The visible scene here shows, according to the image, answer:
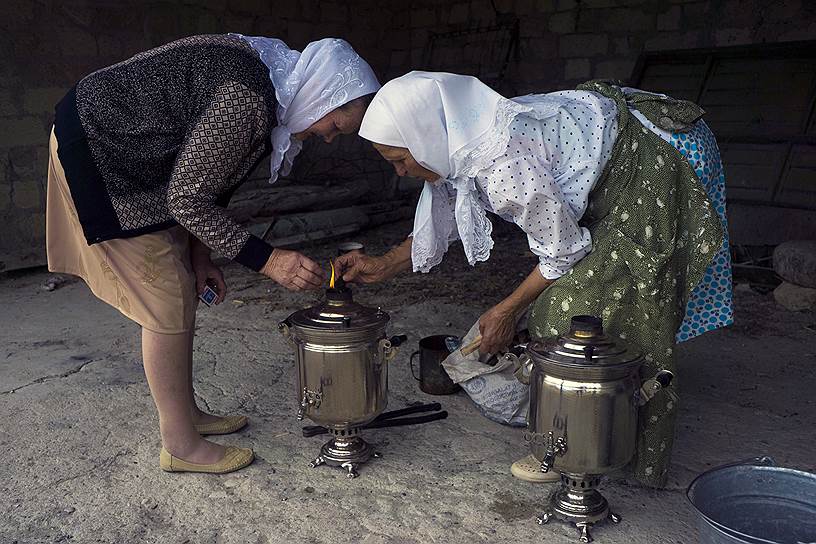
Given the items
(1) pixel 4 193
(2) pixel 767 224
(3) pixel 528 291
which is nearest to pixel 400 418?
(3) pixel 528 291

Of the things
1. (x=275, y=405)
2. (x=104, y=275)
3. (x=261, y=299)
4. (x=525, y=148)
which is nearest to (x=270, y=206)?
(x=261, y=299)

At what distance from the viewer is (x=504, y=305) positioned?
279 cm

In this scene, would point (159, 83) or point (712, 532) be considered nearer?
point (712, 532)

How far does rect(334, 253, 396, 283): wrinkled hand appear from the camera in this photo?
3.02 meters

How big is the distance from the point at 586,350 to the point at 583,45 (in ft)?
20.9

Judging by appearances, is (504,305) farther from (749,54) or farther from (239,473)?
(749,54)

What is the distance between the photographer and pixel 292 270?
2643 millimetres

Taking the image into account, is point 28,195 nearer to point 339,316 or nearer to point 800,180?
point 339,316

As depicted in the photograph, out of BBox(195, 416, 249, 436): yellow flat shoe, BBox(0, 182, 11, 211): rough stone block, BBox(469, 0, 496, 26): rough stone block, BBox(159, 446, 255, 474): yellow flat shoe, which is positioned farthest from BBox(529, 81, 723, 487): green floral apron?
BBox(469, 0, 496, 26): rough stone block

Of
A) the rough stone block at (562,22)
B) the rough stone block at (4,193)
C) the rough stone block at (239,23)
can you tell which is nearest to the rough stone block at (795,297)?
the rough stone block at (562,22)

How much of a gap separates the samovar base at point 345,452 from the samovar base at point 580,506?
0.74 meters

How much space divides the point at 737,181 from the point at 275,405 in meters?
4.60

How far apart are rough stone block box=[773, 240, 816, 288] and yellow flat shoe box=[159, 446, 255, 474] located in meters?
4.07

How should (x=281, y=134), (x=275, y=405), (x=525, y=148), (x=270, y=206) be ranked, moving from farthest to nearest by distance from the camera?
1. (x=270, y=206)
2. (x=275, y=405)
3. (x=281, y=134)
4. (x=525, y=148)
